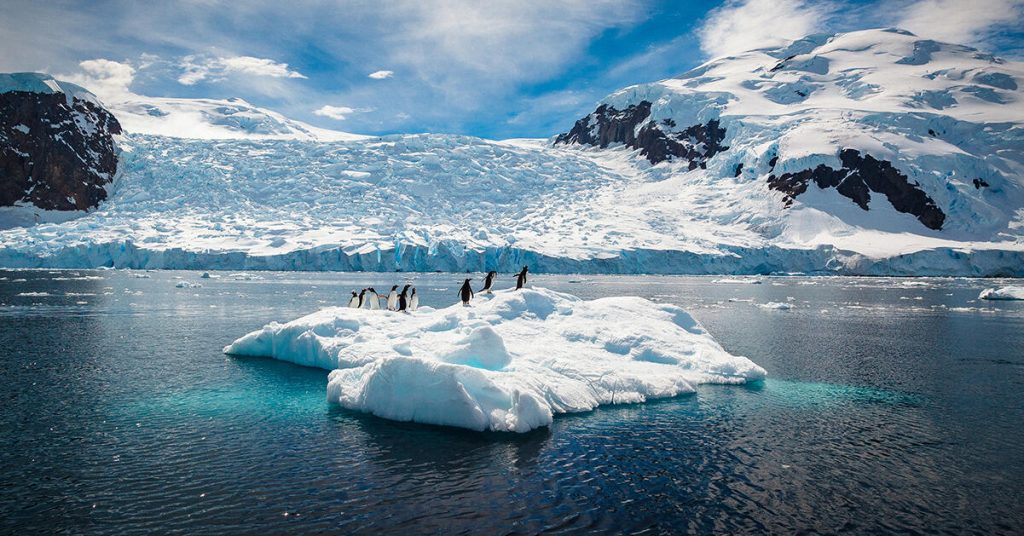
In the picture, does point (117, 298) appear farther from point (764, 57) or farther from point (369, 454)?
point (764, 57)

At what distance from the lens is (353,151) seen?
356 ft

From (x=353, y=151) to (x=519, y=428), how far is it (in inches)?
4061

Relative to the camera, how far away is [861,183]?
10350cm

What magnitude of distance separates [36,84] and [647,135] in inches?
4714

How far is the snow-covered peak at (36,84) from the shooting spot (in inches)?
4141

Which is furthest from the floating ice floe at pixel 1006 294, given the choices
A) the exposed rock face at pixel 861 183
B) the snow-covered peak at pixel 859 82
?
the snow-covered peak at pixel 859 82

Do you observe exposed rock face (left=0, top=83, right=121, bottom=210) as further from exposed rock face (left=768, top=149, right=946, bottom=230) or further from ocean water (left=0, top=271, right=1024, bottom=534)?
exposed rock face (left=768, top=149, right=946, bottom=230)

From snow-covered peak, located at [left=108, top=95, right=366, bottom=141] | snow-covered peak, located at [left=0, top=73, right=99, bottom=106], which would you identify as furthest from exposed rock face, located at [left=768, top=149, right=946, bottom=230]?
snow-covered peak, located at [left=0, top=73, right=99, bottom=106]

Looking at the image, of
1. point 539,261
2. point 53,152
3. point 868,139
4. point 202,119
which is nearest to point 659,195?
point 868,139

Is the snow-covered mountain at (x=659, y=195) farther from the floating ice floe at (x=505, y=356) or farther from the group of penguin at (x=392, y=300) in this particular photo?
the floating ice floe at (x=505, y=356)

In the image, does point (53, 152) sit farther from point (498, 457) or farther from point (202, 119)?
point (498, 457)

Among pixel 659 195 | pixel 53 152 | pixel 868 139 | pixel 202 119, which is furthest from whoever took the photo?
pixel 202 119

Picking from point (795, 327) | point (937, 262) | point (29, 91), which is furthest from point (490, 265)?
point (29, 91)

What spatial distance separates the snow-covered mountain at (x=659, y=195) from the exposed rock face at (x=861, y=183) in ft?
0.95
